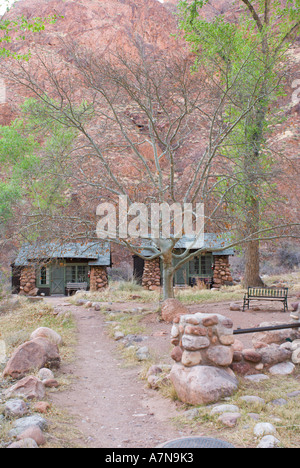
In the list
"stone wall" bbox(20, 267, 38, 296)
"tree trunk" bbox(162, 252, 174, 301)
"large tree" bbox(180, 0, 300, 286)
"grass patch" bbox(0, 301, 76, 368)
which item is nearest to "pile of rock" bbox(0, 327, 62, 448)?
"grass patch" bbox(0, 301, 76, 368)

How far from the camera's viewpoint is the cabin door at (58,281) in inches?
826

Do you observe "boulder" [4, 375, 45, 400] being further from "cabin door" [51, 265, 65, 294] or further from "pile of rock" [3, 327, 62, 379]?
"cabin door" [51, 265, 65, 294]

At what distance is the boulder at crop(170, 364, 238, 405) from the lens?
179 inches

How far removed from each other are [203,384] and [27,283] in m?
17.0

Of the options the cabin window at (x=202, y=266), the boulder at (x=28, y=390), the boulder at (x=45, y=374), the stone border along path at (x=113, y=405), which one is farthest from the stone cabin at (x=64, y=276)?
the boulder at (x=28, y=390)

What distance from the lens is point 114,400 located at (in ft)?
17.3

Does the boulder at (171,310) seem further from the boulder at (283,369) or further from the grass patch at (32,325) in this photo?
the boulder at (283,369)

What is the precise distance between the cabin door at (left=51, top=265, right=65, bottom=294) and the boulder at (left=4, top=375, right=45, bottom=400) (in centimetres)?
1634

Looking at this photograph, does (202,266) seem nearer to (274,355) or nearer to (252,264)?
(252,264)

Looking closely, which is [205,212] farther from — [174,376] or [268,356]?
[174,376]

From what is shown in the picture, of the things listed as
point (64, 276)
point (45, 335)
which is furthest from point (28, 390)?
point (64, 276)

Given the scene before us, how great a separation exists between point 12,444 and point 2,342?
476 cm

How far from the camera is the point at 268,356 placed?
5.71m

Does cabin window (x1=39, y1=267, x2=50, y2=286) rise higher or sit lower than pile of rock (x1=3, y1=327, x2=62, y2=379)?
higher
